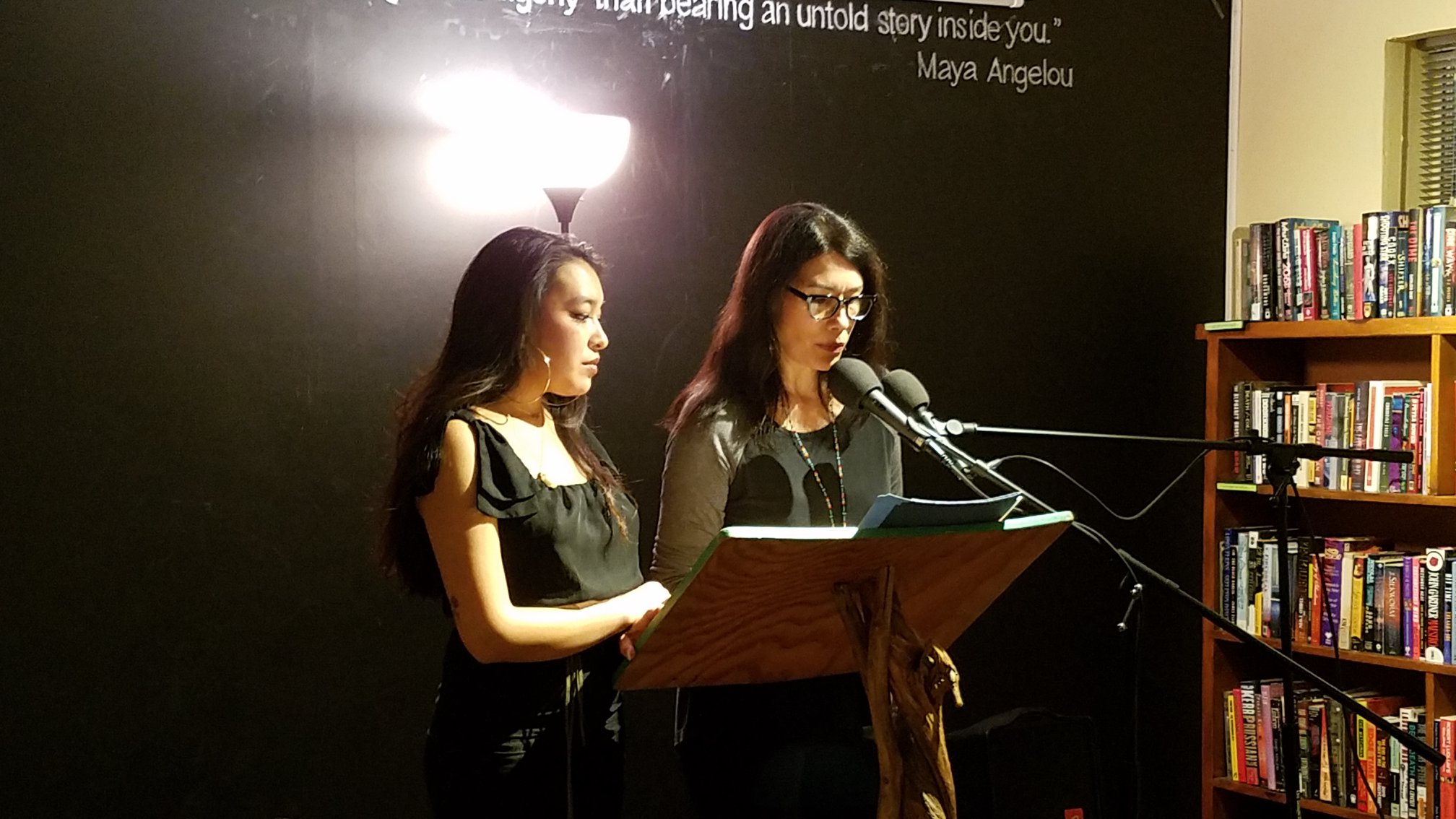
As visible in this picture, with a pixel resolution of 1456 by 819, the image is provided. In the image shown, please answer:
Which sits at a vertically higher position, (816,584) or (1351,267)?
(1351,267)

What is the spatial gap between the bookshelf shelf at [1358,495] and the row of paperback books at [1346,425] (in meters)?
0.02

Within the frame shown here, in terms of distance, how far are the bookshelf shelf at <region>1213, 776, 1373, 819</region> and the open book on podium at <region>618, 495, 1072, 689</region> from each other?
7.40ft

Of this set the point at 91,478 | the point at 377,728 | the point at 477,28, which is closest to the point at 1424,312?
the point at 477,28

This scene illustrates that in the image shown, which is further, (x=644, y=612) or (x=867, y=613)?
(x=644, y=612)

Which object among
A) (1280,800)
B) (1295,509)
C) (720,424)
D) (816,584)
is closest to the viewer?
(816,584)

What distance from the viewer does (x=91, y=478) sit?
3092 mm

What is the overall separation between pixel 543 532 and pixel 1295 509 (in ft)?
8.89

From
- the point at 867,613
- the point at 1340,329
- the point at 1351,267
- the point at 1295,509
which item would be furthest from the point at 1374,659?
the point at 867,613

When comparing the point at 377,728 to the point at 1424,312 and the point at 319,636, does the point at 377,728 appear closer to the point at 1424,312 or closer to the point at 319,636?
the point at 319,636

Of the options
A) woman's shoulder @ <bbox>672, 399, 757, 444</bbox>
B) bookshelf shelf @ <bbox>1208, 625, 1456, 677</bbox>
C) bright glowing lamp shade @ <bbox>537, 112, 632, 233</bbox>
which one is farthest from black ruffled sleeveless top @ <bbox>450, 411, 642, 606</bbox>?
bookshelf shelf @ <bbox>1208, 625, 1456, 677</bbox>

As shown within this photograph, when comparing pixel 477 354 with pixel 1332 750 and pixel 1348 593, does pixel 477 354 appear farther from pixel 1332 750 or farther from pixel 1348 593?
pixel 1332 750

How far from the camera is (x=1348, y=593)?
12.3 feet

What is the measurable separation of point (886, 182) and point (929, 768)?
8.12 ft

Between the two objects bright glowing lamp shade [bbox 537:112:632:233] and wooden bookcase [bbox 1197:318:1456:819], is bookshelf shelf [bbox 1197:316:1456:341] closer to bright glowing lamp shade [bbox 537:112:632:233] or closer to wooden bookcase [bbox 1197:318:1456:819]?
wooden bookcase [bbox 1197:318:1456:819]
